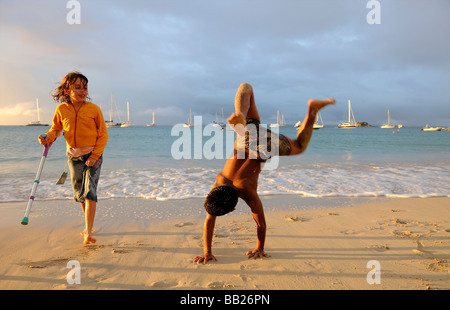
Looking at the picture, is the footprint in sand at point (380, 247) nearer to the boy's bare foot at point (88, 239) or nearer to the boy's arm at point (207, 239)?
the boy's arm at point (207, 239)

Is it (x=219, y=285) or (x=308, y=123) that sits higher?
(x=308, y=123)

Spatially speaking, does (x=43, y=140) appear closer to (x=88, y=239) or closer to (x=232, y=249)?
(x=88, y=239)

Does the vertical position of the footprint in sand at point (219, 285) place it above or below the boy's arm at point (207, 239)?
below

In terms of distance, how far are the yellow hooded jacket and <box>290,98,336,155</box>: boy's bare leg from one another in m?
2.81

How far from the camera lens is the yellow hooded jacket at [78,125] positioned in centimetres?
379

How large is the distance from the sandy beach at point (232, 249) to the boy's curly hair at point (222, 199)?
733 millimetres

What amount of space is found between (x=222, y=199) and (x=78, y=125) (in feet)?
7.91

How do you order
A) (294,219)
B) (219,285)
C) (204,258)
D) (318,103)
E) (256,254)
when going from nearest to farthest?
(318,103) → (219,285) → (204,258) → (256,254) → (294,219)

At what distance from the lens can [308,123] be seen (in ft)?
8.62

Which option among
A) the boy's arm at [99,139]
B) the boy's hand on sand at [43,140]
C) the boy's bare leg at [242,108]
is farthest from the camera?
the boy's arm at [99,139]

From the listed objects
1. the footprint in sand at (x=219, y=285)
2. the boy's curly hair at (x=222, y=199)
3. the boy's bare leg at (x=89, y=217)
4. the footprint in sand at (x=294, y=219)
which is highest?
the boy's curly hair at (x=222, y=199)

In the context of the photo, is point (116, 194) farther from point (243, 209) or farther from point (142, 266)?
point (142, 266)

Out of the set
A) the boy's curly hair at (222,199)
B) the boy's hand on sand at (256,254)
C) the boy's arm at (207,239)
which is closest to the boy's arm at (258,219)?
the boy's hand on sand at (256,254)

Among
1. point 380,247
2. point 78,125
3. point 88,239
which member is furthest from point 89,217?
point 380,247
